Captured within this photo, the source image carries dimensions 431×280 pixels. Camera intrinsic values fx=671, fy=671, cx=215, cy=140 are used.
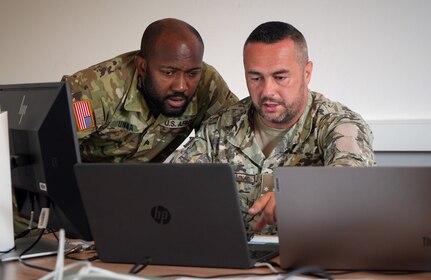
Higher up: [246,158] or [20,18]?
[20,18]

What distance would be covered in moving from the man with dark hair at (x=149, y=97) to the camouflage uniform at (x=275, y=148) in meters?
0.20

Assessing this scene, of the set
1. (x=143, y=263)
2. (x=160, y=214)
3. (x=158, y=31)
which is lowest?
(x=143, y=263)

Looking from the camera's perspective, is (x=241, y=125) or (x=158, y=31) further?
(x=158, y=31)

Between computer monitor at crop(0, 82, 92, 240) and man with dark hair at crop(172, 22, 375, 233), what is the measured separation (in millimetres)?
636

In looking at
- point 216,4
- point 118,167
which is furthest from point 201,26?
point 118,167

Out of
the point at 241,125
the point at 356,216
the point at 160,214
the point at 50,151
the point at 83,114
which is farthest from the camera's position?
the point at 83,114

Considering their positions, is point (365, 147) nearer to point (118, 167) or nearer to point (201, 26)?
point (118, 167)

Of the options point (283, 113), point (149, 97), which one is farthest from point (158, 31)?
point (283, 113)

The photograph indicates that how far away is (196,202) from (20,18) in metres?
3.07

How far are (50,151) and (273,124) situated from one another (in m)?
0.88

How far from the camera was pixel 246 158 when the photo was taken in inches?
85.3

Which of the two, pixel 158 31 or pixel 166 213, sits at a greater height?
pixel 158 31

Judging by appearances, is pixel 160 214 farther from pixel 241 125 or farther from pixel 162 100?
pixel 162 100

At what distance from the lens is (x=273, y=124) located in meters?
2.17
